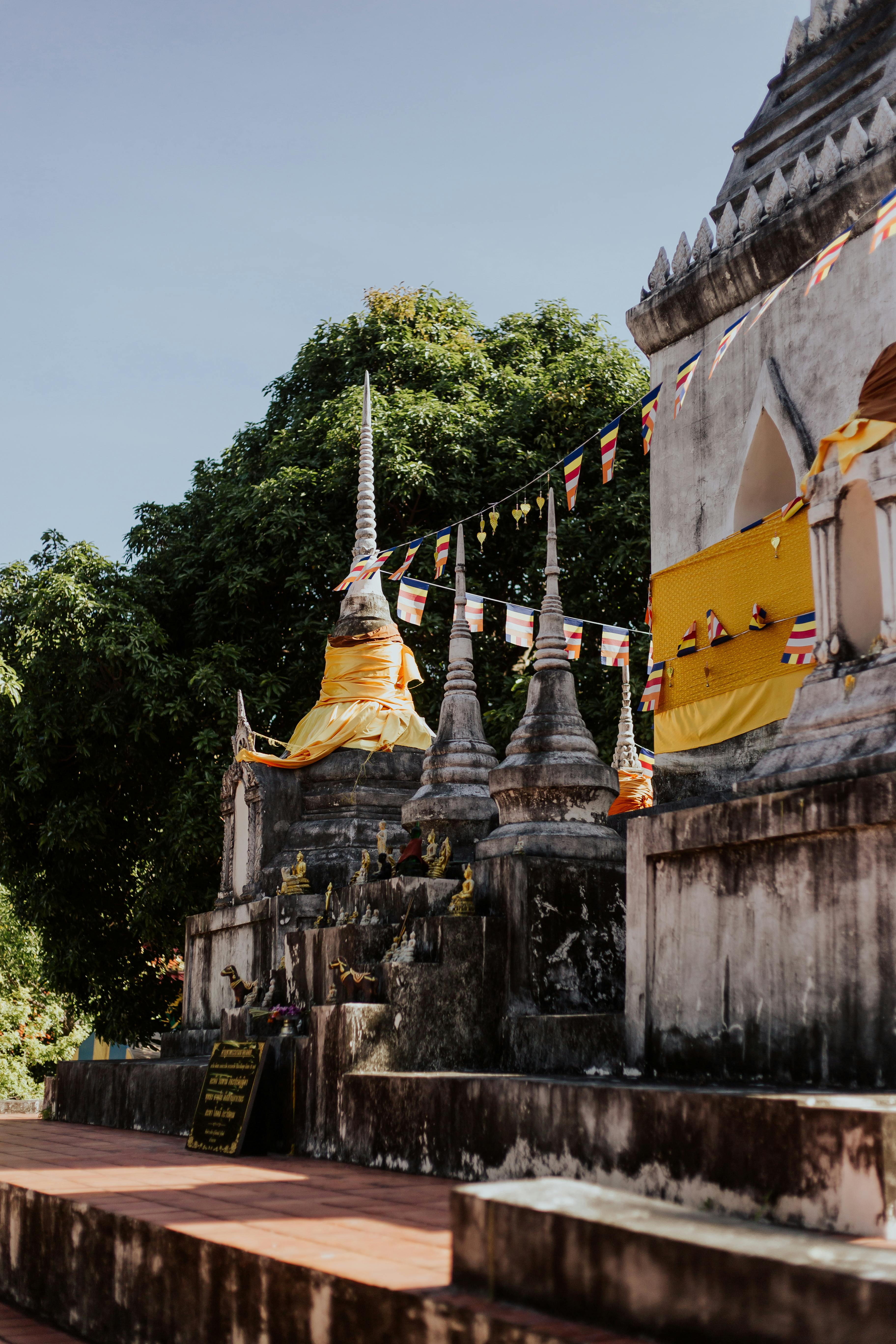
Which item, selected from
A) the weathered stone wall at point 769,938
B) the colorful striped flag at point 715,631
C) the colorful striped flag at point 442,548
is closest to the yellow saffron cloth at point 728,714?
the colorful striped flag at point 715,631

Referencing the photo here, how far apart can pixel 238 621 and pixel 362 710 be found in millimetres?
5897

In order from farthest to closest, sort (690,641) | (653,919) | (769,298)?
(690,641)
(769,298)
(653,919)

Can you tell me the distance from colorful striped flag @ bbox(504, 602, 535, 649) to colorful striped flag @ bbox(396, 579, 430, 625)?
42.6 inches

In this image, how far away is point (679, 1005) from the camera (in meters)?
6.70

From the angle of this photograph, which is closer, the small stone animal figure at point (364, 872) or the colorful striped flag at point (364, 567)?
the small stone animal figure at point (364, 872)

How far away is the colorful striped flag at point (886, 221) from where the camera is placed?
24.3ft

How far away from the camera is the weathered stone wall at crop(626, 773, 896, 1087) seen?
5664 millimetres

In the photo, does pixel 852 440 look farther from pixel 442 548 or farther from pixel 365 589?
pixel 365 589

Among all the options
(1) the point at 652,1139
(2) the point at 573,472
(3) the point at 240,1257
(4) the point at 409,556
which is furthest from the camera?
(4) the point at 409,556

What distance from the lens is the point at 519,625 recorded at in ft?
46.2

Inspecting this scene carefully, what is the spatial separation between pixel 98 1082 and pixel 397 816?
3861mm

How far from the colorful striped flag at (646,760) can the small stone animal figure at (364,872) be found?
4.11 metres

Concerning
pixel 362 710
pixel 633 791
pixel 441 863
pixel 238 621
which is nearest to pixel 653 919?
pixel 441 863

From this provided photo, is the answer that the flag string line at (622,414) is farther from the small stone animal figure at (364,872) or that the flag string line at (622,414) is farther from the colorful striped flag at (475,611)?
the small stone animal figure at (364,872)
